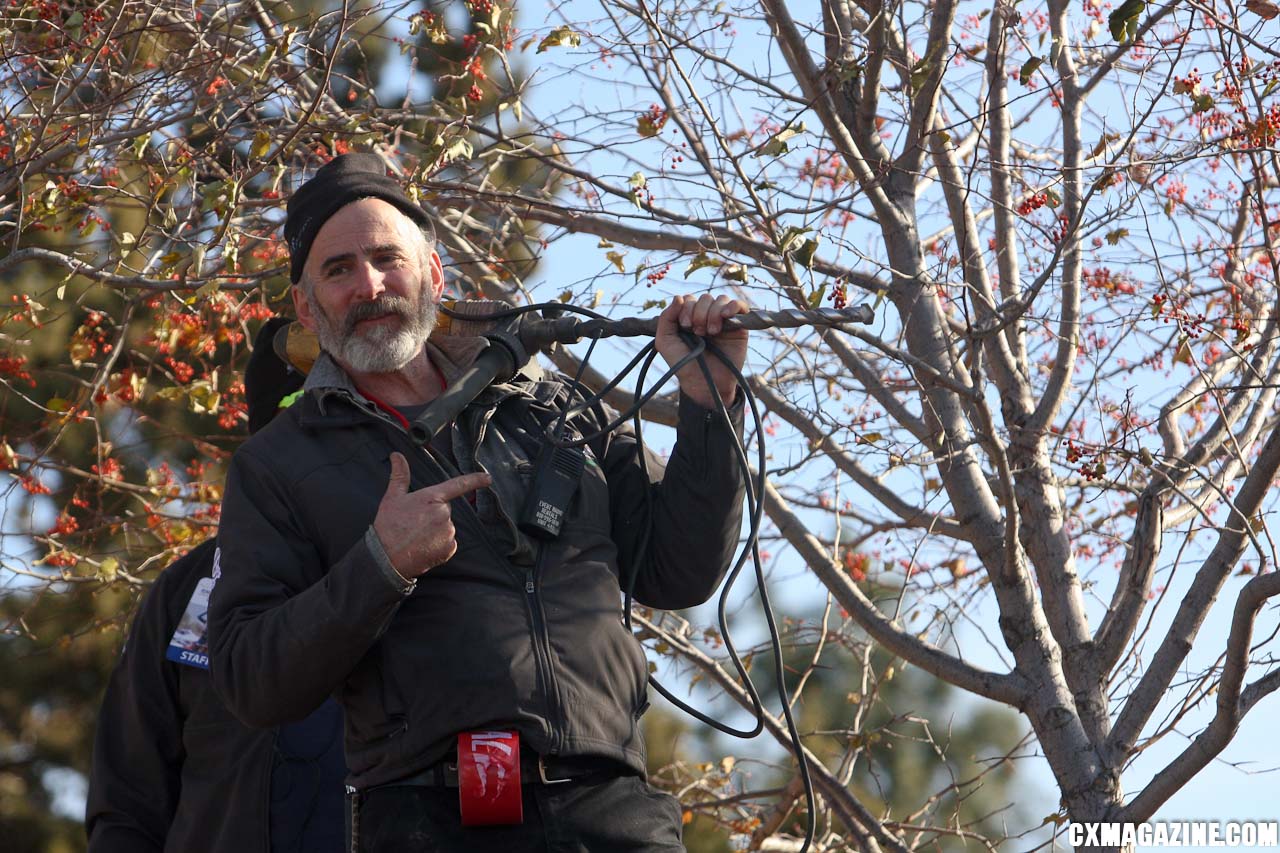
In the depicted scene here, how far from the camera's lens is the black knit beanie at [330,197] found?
107 inches

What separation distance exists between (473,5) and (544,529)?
2788mm

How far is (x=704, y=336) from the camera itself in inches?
98.1

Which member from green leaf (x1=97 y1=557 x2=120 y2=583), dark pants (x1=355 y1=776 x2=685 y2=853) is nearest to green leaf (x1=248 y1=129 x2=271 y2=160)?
green leaf (x1=97 y1=557 x2=120 y2=583)

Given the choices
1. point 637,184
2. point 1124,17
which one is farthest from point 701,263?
point 1124,17

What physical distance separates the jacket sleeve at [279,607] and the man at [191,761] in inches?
34.4

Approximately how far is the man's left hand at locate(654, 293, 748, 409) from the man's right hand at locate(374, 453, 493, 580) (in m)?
0.52

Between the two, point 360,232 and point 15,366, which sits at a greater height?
point 15,366

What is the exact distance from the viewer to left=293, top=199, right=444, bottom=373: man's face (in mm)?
2570

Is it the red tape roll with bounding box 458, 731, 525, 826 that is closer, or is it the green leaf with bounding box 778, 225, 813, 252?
the red tape roll with bounding box 458, 731, 525, 826

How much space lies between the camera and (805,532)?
4504 millimetres

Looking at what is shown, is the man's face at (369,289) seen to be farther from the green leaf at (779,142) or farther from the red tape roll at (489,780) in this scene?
the green leaf at (779,142)

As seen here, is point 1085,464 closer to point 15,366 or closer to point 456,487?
point 456,487

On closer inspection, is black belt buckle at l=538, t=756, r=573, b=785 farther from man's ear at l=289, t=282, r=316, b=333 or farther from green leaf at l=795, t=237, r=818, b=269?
green leaf at l=795, t=237, r=818, b=269

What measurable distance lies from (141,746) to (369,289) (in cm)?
133
